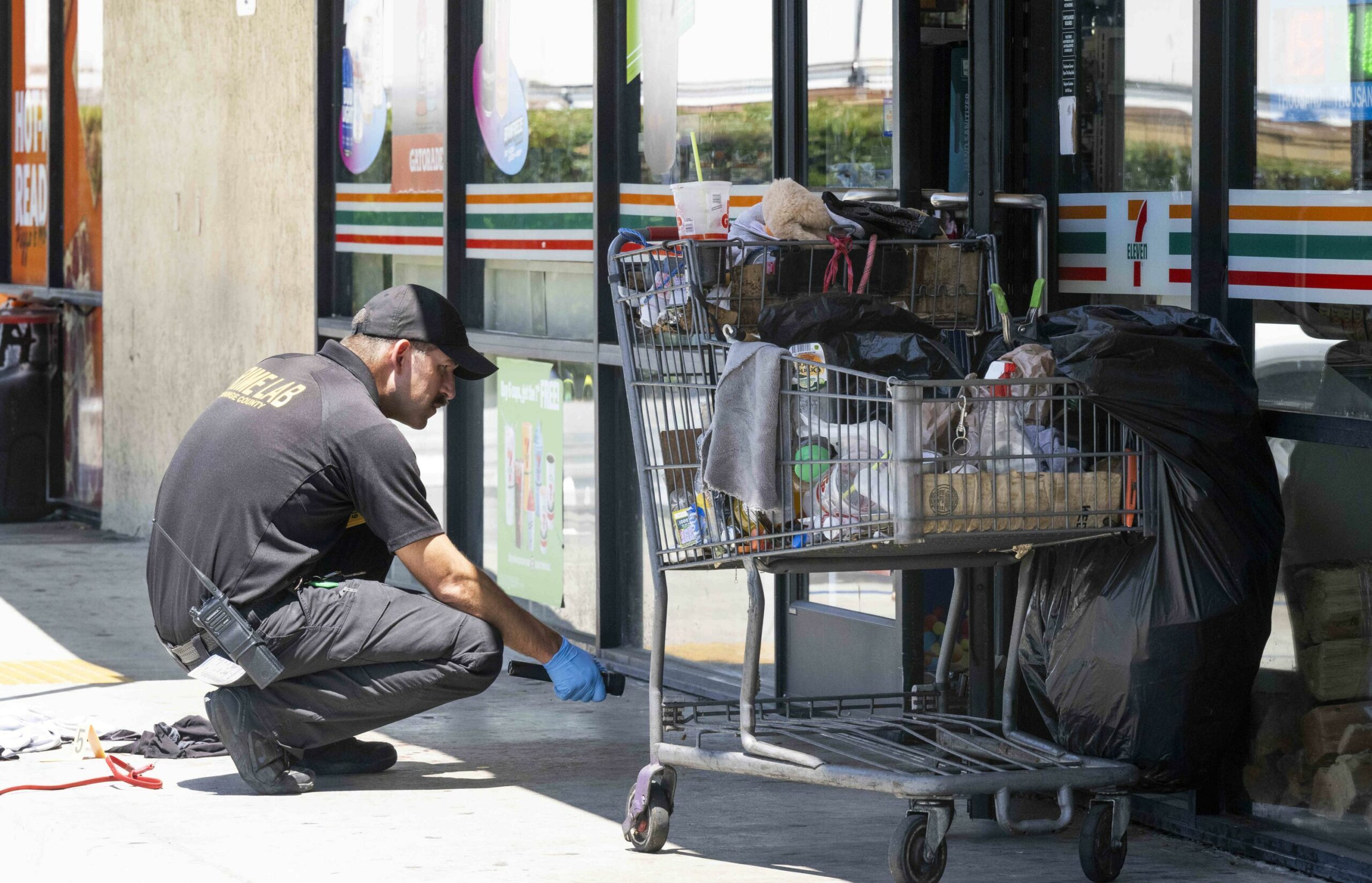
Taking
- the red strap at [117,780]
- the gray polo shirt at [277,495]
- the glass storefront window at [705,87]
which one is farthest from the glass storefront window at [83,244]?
the gray polo shirt at [277,495]

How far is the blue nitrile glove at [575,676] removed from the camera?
17.7ft

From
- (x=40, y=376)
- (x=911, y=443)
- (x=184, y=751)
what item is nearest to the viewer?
(x=911, y=443)

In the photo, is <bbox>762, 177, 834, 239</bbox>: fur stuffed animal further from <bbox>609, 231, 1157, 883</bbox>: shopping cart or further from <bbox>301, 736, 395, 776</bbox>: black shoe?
<bbox>301, 736, 395, 776</bbox>: black shoe

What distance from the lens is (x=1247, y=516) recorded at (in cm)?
447

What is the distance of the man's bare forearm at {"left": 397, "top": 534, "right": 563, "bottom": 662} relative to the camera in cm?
540

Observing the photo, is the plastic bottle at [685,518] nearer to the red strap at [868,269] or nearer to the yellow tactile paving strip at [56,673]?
the red strap at [868,269]

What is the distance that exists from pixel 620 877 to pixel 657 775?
0.98 ft

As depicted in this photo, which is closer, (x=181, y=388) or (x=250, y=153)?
(x=250, y=153)

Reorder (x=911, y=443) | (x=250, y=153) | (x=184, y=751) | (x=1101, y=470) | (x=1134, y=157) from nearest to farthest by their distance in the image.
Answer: (x=911, y=443) → (x=1101, y=470) → (x=1134, y=157) → (x=184, y=751) → (x=250, y=153)

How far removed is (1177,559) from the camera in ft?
14.6

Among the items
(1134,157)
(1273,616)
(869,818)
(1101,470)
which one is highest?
(1134,157)

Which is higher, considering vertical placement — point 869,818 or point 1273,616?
point 1273,616

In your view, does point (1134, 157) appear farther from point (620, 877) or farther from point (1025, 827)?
point (620, 877)

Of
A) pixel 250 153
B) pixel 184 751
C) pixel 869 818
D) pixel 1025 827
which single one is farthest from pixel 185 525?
pixel 250 153
